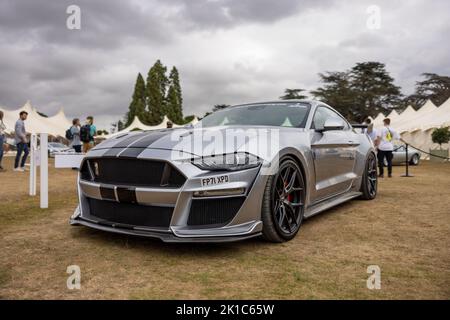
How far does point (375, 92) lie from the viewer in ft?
157

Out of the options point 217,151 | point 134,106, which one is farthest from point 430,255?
point 134,106

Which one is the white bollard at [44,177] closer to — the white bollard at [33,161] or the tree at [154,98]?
the white bollard at [33,161]

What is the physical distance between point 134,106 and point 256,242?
47199 mm

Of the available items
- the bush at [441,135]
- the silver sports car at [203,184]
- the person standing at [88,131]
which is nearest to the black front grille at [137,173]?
the silver sports car at [203,184]

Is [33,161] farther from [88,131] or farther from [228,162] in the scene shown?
[88,131]

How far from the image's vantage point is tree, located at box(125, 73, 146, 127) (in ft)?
156

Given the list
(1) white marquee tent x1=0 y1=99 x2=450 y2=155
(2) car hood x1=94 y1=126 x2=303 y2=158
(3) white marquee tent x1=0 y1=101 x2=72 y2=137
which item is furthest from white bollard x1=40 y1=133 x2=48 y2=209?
(3) white marquee tent x1=0 y1=101 x2=72 y2=137

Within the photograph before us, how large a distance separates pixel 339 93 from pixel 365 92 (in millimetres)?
3090

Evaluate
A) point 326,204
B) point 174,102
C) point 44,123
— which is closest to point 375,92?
point 174,102

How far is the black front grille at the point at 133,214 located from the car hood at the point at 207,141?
0.47 m

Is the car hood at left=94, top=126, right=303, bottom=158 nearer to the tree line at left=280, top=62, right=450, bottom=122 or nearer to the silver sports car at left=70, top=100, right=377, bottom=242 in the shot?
the silver sports car at left=70, top=100, right=377, bottom=242

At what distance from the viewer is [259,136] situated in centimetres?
327
